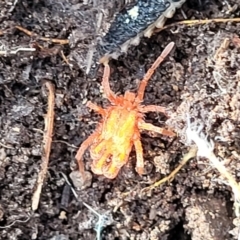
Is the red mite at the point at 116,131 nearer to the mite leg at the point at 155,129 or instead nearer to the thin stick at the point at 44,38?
the mite leg at the point at 155,129

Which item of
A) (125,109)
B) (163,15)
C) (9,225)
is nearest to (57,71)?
(125,109)

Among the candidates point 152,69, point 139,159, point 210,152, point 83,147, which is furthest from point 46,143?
point 210,152

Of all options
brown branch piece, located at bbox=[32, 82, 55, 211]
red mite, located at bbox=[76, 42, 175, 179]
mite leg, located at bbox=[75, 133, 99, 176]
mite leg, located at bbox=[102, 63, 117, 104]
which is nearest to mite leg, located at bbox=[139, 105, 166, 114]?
red mite, located at bbox=[76, 42, 175, 179]

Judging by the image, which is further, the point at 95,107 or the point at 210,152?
the point at 95,107

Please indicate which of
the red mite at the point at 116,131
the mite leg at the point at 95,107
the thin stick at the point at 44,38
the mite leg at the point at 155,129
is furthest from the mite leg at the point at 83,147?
the thin stick at the point at 44,38

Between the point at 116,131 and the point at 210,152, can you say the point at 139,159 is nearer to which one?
the point at 116,131

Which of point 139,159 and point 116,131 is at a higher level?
point 116,131

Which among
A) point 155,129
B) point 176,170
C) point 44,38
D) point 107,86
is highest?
point 44,38
